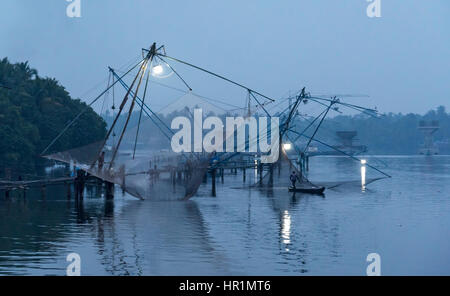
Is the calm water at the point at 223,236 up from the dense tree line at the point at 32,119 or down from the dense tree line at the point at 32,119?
down

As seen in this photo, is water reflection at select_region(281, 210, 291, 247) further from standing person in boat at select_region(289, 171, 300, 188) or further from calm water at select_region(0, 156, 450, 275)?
standing person in boat at select_region(289, 171, 300, 188)

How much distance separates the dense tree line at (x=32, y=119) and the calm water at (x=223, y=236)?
28.1 meters

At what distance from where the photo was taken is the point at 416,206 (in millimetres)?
53000

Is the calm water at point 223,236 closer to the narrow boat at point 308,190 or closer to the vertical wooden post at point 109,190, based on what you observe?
the vertical wooden post at point 109,190

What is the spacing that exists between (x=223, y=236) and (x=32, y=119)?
63.5 meters

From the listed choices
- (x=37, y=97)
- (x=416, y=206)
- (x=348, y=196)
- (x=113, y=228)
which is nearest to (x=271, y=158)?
(x=348, y=196)

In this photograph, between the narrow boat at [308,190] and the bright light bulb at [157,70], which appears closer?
the bright light bulb at [157,70]

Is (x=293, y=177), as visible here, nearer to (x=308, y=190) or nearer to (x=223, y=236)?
(x=308, y=190)

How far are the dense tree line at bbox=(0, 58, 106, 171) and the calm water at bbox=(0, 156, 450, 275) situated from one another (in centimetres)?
2810

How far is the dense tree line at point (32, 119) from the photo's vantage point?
8031 cm

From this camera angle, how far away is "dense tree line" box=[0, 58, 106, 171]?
80.3 m

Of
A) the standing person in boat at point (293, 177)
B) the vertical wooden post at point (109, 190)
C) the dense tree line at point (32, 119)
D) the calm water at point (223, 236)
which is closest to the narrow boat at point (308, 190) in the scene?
the standing person in boat at point (293, 177)

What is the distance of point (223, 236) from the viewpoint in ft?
113
